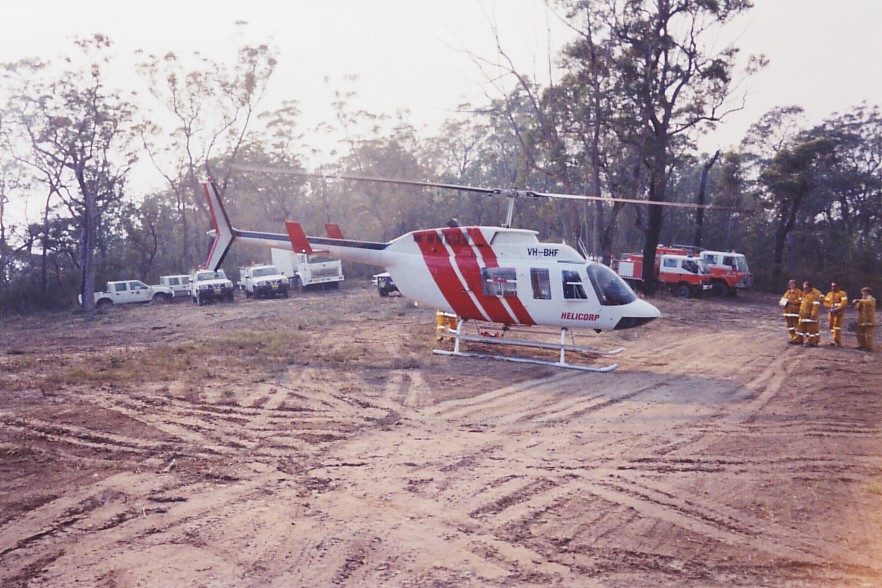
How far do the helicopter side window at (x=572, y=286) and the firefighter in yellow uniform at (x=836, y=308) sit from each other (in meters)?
6.32

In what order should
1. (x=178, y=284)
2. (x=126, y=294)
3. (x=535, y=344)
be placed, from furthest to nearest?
(x=178, y=284)
(x=126, y=294)
(x=535, y=344)

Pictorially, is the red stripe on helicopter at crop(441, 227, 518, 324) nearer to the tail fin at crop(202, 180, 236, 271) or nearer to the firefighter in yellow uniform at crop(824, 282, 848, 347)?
the tail fin at crop(202, 180, 236, 271)

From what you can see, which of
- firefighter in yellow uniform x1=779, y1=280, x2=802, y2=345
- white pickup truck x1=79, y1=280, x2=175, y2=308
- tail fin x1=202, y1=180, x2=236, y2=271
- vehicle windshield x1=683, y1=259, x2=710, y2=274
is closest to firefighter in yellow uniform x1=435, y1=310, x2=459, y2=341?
tail fin x1=202, y1=180, x2=236, y2=271

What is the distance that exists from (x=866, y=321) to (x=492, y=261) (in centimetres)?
806

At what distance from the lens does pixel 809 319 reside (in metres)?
13.7

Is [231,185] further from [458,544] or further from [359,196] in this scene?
[458,544]

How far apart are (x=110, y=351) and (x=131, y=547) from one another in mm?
10454

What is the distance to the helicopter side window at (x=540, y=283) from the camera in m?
11.3

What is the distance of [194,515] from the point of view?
525 centimetres

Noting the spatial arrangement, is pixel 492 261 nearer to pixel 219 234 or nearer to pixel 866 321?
pixel 219 234

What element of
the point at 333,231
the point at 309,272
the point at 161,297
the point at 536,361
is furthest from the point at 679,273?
the point at 161,297

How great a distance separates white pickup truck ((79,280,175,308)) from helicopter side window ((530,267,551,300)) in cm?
2353

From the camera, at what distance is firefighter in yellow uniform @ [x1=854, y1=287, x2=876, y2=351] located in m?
12.9

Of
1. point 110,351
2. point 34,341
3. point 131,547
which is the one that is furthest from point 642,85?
point 131,547
